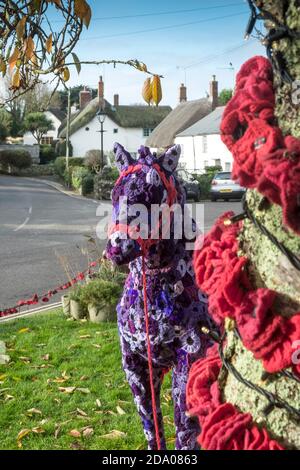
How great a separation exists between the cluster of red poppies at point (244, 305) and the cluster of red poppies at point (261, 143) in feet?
0.60

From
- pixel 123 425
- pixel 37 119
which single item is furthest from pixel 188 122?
pixel 123 425

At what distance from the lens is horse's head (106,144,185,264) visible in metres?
2.62

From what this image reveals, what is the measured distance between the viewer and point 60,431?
473cm

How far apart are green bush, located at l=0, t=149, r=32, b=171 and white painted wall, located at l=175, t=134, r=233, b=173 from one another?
1327cm

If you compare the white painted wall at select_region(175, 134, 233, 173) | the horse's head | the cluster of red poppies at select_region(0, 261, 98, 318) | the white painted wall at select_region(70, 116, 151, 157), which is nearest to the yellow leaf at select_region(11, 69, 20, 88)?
the horse's head

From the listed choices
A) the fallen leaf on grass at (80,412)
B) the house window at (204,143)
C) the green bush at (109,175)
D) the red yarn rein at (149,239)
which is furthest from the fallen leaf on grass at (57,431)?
the house window at (204,143)

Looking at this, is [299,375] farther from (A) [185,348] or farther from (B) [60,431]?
(B) [60,431]

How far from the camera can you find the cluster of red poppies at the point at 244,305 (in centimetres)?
123

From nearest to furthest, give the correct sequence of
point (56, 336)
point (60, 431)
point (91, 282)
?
point (60, 431) → point (56, 336) → point (91, 282)

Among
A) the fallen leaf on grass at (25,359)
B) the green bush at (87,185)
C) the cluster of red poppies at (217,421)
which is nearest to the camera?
the cluster of red poppies at (217,421)

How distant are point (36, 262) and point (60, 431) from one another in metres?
8.42

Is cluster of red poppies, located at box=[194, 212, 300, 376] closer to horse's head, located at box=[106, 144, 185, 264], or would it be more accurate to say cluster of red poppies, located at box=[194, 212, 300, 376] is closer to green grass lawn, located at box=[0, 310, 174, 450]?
horse's head, located at box=[106, 144, 185, 264]

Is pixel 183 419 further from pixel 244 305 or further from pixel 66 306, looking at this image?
pixel 66 306

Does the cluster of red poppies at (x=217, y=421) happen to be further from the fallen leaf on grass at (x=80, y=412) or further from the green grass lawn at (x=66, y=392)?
the fallen leaf on grass at (x=80, y=412)
